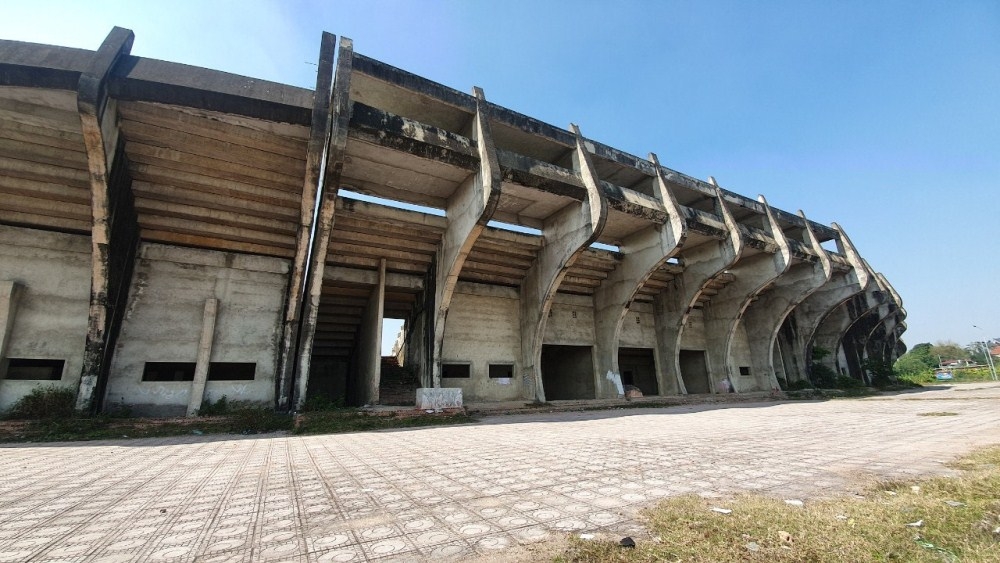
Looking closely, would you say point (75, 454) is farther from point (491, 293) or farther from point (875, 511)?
point (491, 293)

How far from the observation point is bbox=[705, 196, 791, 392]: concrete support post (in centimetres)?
1930

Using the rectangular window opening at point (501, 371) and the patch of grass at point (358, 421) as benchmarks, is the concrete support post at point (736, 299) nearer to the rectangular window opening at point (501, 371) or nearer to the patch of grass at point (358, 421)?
the rectangular window opening at point (501, 371)

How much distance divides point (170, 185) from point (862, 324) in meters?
41.3

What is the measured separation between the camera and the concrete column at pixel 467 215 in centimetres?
1120

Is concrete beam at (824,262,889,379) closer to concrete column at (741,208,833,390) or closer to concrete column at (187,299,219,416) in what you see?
concrete column at (741,208,833,390)

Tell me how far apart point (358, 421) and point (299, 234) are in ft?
18.1

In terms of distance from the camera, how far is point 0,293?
10211mm

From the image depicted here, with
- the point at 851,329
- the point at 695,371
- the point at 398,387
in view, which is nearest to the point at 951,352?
the point at 851,329

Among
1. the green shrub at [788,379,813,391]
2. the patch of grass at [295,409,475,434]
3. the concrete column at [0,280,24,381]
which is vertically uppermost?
the concrete column at [0,280,24,381]

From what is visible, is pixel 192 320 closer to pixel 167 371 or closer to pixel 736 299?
pixel 167 371

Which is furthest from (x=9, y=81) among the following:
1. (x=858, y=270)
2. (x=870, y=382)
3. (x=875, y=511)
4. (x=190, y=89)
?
(x=870, y=382)

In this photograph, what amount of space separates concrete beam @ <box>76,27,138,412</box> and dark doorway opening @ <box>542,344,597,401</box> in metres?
15.2

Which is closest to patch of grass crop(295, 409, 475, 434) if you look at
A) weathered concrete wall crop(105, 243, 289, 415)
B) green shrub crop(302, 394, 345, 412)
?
green shrub crop(302, 394, 345, 412)

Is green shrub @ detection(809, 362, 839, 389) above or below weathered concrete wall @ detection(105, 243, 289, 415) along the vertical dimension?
below
